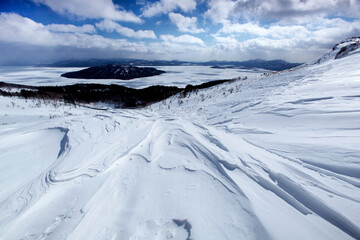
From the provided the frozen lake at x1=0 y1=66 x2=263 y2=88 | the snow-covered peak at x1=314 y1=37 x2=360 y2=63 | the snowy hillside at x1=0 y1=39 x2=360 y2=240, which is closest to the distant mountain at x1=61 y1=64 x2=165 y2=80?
the frozen lake at x1=0 y1=66 x2=263 y2=88

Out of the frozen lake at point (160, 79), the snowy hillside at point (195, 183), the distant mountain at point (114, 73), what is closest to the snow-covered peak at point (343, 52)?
the snowy hillside at point (195, 183)

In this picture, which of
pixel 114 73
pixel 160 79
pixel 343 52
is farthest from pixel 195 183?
pixel 114 73

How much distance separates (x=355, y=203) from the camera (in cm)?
152

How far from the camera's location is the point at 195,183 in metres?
2.03

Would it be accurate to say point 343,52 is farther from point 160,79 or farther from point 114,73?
point 114,73

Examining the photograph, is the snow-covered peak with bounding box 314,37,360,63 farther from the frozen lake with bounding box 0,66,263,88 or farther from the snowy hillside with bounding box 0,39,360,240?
the frozen lake with bounding box 0,66,263,88

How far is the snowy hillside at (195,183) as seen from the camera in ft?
4.81

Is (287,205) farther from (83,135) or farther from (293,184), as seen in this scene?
(83,135)

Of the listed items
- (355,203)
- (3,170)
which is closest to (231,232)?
(355,203)

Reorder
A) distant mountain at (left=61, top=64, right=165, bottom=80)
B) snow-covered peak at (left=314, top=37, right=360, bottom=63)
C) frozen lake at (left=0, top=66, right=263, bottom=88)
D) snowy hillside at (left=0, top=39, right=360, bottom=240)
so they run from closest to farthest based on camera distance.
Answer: snowy hillside at (left=0, top=39, right=360, bottom=240) < snow-covered peak at (left=314, top=37, right=360, bottom=63) < frozen lake at (left=0, top=66, right=263, bottom=88) < distant mountain at (left=61, top=64, right=165, bottom=80)

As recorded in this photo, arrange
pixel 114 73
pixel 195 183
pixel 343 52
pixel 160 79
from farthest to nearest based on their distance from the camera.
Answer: pixel 114 73, pixel 160 79, pixel 343 52, pixel 195 183

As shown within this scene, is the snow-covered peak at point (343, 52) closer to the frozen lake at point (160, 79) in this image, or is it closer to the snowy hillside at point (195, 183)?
the snowy hillside at point (195, 183)

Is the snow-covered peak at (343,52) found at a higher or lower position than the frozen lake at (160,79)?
higher

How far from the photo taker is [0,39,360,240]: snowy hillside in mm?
1466
